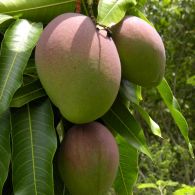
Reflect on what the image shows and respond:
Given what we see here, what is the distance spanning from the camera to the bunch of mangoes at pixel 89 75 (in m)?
0.81

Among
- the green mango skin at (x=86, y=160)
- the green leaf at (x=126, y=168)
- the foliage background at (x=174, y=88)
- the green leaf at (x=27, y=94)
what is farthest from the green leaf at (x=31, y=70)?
the foliage background at (x=174, y=88)

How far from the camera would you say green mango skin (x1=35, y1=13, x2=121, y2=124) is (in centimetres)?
81

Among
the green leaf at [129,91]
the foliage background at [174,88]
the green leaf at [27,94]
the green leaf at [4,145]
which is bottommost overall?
the foliage background at [174,88]

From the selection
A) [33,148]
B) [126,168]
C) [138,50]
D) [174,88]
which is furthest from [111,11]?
[174,88]

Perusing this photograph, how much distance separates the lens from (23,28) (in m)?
0.95

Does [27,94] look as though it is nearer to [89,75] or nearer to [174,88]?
[89,75]

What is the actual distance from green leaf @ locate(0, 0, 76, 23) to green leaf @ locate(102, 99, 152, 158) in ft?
0.79

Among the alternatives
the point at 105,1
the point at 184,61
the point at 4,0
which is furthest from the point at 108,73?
the point at 184,61

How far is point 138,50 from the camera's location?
3.11ft

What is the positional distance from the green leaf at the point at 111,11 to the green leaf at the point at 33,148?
0.20 meters

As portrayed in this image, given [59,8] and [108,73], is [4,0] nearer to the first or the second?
[59,8]

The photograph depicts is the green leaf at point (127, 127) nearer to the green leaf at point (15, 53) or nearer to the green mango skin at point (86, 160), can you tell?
the green mango skin at point (86, 160)

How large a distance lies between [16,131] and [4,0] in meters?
0.28

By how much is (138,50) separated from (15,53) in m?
0.25
